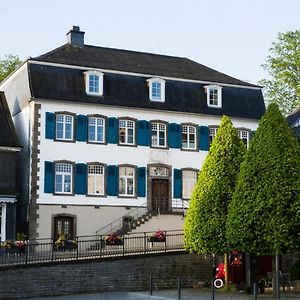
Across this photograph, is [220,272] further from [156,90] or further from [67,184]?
[156,90]

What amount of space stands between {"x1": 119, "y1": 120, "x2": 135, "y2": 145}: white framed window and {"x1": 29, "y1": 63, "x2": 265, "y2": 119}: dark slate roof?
0.99m

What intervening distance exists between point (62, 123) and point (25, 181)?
142 inches

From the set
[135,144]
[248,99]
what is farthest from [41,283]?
[248,99]

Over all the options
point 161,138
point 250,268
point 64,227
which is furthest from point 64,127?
point 250,268

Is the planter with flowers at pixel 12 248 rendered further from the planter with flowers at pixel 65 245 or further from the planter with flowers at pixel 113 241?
the planter with flowers at pixel 113 241

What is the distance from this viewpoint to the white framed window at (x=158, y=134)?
4253 cm

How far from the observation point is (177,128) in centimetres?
4312

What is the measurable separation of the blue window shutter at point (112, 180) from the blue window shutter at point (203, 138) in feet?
18.2

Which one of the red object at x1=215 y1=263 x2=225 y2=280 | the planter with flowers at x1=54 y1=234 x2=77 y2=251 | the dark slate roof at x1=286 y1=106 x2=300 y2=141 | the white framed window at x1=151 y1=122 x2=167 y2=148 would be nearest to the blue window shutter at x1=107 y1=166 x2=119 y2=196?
the white framed window at x1=151 y1=122 x2=167 y2=148

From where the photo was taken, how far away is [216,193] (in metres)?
29.6

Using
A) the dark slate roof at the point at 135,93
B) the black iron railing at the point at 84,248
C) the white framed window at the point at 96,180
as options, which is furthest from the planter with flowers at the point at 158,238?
the dark slate roof at the point at 135,93

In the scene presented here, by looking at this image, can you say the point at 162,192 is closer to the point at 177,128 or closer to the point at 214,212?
the point at 177,128

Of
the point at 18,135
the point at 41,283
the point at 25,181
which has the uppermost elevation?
the point at 18,135

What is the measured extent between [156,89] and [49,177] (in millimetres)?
8398
